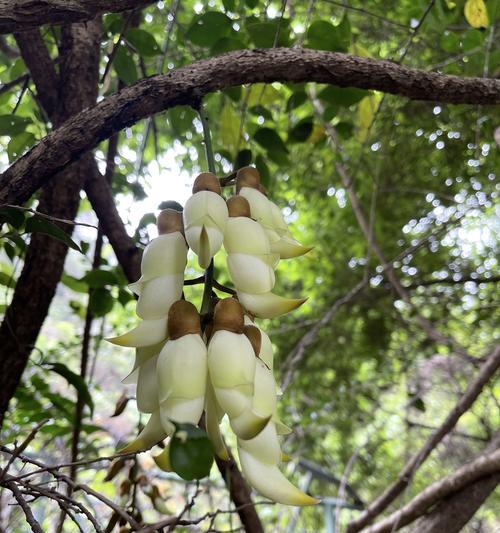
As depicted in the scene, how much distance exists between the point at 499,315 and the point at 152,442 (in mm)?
1303

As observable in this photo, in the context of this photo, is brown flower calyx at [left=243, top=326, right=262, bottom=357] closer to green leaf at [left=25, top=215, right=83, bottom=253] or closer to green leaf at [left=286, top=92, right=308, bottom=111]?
green leaf at [left=25, top=215, right=83, bottom=253]

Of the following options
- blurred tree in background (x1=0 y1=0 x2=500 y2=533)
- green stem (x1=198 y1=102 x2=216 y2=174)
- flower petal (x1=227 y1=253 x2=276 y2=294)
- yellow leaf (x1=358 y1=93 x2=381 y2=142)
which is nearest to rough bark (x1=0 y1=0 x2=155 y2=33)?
blurred tree in background (x1=0 y1=0 x2=500 y2=533)

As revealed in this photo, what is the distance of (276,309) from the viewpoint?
326 millimetres

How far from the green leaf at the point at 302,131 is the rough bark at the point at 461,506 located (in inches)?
21.7

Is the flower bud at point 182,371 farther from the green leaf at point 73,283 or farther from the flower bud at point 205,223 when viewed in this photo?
the green leaf at point 73,283

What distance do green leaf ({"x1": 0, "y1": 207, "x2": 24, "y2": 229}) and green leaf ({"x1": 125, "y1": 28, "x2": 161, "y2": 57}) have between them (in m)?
0.40

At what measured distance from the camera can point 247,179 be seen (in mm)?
400

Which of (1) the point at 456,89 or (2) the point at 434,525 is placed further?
(2) the point at 434,525

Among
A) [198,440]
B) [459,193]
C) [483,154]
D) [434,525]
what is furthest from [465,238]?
[198,440]

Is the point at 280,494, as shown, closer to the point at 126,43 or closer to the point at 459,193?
the point at 126,43

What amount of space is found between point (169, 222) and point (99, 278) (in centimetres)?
40

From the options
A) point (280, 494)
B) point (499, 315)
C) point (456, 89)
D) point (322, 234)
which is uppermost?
point (322, 234)

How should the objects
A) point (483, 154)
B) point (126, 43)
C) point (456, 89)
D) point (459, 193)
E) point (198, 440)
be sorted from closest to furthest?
point (198, 440)
point (456, 89)
point (126, 43)
point (483, 154)
point (459, 193)

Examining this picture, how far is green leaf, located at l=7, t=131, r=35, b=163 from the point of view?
A: 62cm
